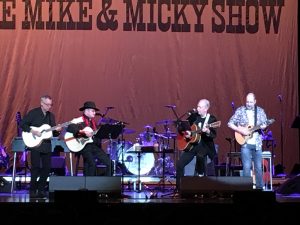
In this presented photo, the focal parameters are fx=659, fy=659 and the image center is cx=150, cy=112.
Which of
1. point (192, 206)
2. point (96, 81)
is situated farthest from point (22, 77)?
point (192, 206)

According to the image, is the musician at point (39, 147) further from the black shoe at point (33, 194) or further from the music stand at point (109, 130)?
the music stand at point (109, 130)

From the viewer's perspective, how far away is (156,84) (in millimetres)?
17188

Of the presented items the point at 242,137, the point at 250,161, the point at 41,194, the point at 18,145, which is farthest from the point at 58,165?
the point at 250,161

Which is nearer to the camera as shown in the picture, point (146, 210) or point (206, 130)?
point (146, 210)

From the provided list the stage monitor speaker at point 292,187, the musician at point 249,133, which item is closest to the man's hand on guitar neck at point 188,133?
the musician at point 249,133

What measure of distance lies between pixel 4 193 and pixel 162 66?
5576mm

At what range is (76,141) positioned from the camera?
13.7 m

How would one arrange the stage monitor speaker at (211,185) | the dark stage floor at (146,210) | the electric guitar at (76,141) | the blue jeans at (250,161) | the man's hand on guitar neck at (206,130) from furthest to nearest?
the blue jeans at (250,161) → the electric guitar at (76,141) → the man's hand on guitar neck at (206,130) → the stage monitor speaker at (211,185) → the dark stage floor at (146,210)

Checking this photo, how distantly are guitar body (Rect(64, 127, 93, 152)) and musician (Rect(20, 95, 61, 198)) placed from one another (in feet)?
1.74

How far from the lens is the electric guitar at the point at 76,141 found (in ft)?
44.8

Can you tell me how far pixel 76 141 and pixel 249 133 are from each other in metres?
3.64

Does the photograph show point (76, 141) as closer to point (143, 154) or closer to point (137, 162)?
point (137, 162)

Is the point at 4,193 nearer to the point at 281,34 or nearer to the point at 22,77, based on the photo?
the point at 22,77

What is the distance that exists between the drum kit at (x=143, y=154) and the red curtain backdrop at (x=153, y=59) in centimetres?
74
